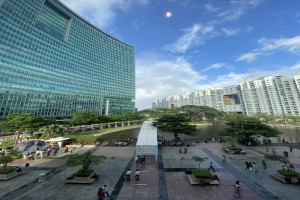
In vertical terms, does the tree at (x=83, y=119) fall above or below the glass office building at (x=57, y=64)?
below

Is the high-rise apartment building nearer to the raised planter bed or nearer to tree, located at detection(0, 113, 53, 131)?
the raised planter bed

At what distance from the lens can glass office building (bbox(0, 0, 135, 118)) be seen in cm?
7688

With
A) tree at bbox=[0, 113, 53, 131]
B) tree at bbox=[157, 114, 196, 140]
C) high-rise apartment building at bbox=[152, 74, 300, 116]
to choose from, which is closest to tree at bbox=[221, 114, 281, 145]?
tree at bbox=[157, 114, 196, 140]

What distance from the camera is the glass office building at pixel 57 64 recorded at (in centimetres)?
7688

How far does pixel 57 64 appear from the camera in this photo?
98688 mm

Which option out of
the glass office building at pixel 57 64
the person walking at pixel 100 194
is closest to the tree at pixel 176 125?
the person walking at pixel 100 194

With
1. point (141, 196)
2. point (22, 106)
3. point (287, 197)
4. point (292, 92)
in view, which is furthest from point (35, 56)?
point (292, 92)

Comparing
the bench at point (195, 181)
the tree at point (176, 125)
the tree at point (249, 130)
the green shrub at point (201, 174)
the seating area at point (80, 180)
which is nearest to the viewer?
the bench at point (195, 181)

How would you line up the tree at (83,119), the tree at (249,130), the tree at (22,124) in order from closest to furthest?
1. the tree at (249,130)
2. the tree at (22,124)
3. the tree at (83,119)

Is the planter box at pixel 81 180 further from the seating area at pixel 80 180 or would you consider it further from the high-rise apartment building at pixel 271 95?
the high-rise apartment building at pixel 271 95

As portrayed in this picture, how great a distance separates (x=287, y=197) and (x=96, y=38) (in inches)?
5620

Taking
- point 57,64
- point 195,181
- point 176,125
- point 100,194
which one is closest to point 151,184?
point 195,181

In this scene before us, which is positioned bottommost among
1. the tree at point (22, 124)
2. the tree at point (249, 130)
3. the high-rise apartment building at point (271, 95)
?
the tree at point (249, 130)

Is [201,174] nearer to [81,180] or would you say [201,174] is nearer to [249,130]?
[81,180]
